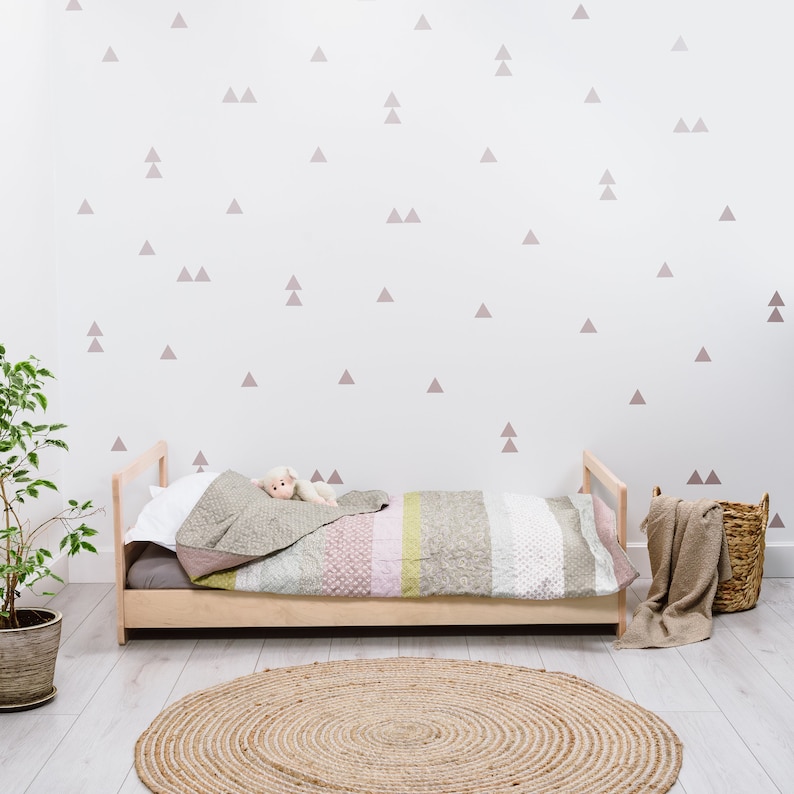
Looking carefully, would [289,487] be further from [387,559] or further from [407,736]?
[407,736]

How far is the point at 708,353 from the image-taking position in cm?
336

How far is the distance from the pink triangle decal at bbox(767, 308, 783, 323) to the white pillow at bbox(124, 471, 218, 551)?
2096 millimetres

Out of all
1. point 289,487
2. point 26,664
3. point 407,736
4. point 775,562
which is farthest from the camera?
point 775,562

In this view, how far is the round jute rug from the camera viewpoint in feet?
6.50

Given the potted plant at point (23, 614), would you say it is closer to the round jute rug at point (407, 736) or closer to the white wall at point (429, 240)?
the round jute rug at point (407, 736)

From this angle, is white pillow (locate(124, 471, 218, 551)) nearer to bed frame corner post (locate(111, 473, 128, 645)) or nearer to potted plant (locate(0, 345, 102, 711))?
bed frame corner post (locate(111, 473, 128, 645))

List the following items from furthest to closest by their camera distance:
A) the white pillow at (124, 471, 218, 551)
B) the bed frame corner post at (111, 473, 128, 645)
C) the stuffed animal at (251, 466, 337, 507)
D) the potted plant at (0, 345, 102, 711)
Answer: the stuffed animal at (251, 466, 337, 507), the white pillow at (124, 471, 218, 551), the bed frame corner post at (111, 473, 128, 645), the potted plant at (0, 345, 102, 711)

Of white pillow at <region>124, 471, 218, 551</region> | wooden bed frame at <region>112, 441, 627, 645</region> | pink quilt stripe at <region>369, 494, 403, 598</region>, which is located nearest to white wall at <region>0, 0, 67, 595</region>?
white pillow at <region>124, 471, 218, 551</region>

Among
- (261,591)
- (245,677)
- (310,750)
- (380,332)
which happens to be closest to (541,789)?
(310,750)

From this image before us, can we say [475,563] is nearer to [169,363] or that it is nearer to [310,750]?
[310,750]

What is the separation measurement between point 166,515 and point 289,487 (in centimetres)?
46

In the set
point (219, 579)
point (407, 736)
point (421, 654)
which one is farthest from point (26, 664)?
point (421, 654)

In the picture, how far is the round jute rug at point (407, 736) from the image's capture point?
1.98 meters

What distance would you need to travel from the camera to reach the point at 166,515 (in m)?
→ 2.85
